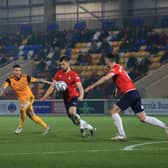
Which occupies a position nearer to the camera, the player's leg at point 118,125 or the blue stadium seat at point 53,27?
the player's leg at point 118,125

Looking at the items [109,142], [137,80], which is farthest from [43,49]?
[109,142]

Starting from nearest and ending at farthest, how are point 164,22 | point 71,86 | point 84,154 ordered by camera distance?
1. point 84,154
2. point 71,86
3. point 164,22

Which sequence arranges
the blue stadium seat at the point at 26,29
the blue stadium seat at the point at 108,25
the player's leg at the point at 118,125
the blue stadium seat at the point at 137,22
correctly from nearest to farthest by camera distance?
the player's leg at the point at 118,125, the blue stadium seat at the point at 137,22, the blue stadium seat at the point at 108,25, the blue stadium seat at the point at 26,29

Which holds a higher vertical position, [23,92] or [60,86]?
[60,86]

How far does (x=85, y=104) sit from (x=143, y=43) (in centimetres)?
1119

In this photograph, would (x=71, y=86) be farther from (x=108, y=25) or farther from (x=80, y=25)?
(x=80, y=25)

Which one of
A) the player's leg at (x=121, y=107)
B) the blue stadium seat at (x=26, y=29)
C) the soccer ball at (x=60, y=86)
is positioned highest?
the blue stadium seat at (x=26, y=29)

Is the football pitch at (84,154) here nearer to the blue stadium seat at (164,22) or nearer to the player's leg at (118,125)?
the player's leg at (118,125)

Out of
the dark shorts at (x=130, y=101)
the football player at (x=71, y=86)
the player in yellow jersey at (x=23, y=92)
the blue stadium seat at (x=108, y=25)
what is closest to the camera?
the dark shorts at (x=130, y=101)

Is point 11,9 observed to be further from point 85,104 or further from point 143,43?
point 85,104

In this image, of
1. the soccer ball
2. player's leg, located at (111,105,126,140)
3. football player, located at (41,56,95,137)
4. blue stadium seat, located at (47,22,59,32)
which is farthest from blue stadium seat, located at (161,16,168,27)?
player's leg, located at (111,105,126,140)

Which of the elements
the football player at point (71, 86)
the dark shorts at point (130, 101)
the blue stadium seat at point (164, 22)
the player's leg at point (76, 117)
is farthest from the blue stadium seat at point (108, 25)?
the dark shorts at point (130, 101)

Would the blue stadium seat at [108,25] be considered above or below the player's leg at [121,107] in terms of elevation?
above

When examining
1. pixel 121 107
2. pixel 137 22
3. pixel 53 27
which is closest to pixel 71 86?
pixel 121 107
